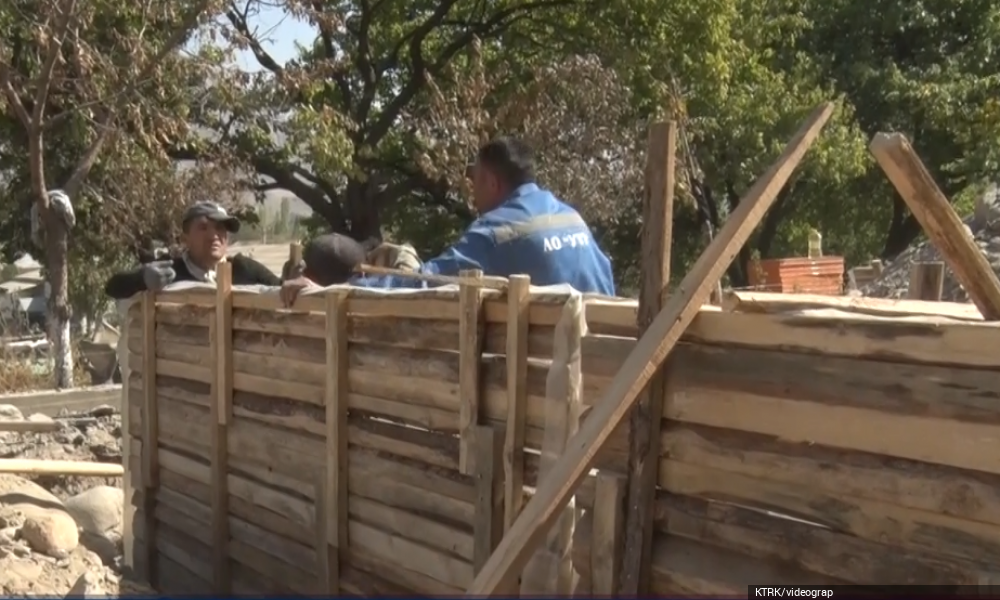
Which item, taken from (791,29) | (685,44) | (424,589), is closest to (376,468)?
(424,589)

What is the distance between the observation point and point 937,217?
307 centimetres

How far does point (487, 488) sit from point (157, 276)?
3.23 metres

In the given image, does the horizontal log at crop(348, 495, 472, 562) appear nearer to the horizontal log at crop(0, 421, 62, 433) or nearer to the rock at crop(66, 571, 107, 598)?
the rock at crop(66, 571, 107, 598)

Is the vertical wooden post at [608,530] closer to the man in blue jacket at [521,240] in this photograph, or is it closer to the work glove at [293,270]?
the man in blue jacket at [521,240]

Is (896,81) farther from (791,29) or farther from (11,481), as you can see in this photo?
(11,481)

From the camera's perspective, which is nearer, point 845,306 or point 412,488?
point 845,306

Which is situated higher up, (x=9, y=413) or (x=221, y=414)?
(x=221, y=414)

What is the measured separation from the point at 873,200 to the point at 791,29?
4.64 m

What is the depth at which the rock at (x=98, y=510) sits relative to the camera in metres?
8.46

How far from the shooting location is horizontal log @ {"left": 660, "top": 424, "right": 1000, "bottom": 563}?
2857 mm

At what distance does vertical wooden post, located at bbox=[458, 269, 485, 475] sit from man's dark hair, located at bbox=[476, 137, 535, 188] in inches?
43.4

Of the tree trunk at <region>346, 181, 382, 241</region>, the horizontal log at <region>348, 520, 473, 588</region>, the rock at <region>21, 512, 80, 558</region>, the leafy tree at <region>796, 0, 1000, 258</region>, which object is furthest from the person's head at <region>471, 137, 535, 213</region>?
the leafy tree at <region>796, 0, 1000, 258</region>

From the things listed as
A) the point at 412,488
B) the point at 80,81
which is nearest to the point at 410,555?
the point at 412,488

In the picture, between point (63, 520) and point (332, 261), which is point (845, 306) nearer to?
point (332, 261)
